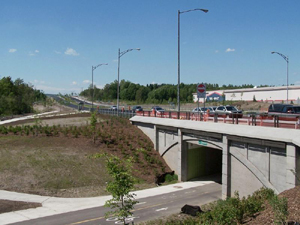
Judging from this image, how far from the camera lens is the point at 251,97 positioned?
9125cm

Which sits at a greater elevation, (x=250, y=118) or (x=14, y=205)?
(x=250, y=118)

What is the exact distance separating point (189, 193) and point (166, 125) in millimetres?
8388

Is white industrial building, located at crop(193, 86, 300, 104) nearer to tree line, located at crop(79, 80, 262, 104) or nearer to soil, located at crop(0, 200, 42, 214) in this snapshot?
tree line, located at crop(79, 80, 262, 104)

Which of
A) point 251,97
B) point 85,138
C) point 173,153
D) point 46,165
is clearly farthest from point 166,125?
point 251,97

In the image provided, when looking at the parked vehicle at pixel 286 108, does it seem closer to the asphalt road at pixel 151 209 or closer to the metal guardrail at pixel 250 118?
the metal guardrail at pixel 250 118

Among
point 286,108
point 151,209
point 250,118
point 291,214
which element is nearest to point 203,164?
point 286,108

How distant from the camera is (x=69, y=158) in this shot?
2755 cm

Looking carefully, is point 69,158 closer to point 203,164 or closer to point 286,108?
point 203,164

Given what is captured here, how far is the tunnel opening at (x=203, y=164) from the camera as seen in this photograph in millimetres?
28078

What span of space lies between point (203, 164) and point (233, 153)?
9.62 meters

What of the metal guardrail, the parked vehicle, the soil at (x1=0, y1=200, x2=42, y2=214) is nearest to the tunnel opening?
the metal guardrail

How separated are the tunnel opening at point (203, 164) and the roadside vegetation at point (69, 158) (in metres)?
2.79

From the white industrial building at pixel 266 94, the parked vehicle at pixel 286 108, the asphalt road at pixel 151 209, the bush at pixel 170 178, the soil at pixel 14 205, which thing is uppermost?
the white industrial building at pixel 266 94

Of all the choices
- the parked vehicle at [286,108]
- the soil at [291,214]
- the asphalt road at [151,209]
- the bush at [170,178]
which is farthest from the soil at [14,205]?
the parked vehicle at [286,108]
